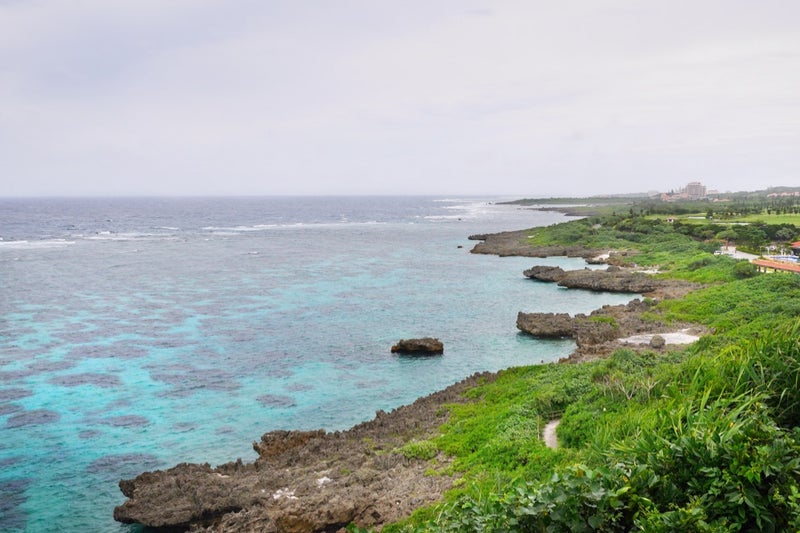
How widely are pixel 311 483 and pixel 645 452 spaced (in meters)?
11.9

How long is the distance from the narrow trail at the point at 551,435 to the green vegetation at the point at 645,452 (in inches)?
11.2

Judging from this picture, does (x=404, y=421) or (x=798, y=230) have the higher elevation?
(x=798, y=230)

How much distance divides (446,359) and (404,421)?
11.0 metres

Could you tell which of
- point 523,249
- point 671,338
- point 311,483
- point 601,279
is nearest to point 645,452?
point 311,483

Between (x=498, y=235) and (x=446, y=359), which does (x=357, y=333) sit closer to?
(x=446, y=359)

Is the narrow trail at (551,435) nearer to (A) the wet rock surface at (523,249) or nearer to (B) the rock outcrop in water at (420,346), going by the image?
(B) the rock outcrop in water at (420,346)

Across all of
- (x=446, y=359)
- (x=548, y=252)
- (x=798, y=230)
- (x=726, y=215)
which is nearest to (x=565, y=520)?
(x=446, y=359)

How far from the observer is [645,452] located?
320 inches

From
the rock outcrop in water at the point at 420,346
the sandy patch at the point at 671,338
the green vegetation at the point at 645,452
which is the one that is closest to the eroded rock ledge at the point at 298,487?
the green vegetation at the point at 645,452

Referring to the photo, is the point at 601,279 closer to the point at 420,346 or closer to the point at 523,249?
the point at 523,249

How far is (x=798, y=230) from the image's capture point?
235 feet

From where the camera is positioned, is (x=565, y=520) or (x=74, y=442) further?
(x=74, y=442)

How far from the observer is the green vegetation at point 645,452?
271 inches

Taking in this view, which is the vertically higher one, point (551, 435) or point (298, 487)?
point (551, 435)
